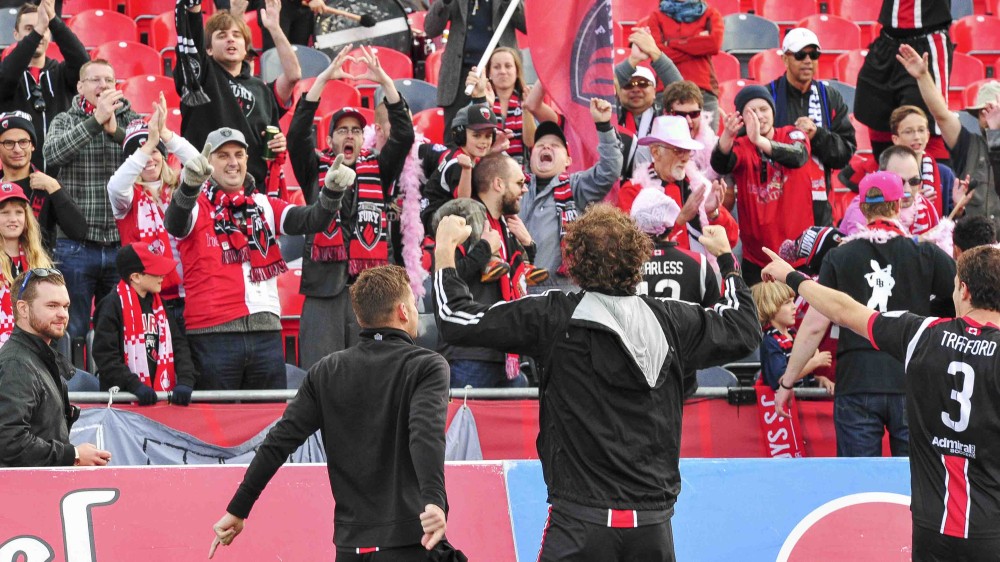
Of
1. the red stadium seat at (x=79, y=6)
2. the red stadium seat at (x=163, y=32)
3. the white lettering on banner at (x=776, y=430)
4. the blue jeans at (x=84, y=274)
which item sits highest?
the red stadium seat at (x=79, y=6)

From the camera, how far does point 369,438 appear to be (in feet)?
16.0

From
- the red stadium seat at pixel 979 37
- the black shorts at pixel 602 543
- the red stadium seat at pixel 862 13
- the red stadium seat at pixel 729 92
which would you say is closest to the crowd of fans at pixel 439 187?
the red stadium seat at pixel 729 92

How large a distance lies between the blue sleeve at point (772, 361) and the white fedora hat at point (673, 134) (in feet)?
5.06

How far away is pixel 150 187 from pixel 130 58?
15.0ft

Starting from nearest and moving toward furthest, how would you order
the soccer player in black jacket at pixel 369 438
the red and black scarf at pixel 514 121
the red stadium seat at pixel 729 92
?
the soccer player in black jacket at pixel 369 438, the red and black scarf at pixel 514 121, the red stadium seat at pixel 729 92

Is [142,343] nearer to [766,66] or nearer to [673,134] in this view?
[673,134]

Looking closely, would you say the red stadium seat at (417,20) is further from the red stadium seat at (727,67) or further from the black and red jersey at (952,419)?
the black and red jersey at (952,419)

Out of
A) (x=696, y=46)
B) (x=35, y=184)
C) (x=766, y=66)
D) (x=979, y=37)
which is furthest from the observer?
(x=979, y=37)

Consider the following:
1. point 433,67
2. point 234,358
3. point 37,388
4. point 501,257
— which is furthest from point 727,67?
point 37,388

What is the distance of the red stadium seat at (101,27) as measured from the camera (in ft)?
43.0

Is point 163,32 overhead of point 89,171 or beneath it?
overhead

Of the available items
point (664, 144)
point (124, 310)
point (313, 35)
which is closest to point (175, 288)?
point (124, 310)

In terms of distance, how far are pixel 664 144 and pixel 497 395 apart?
A: 2226mm

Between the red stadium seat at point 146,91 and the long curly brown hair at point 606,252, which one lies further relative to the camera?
the red stadium seat at point 146,91
